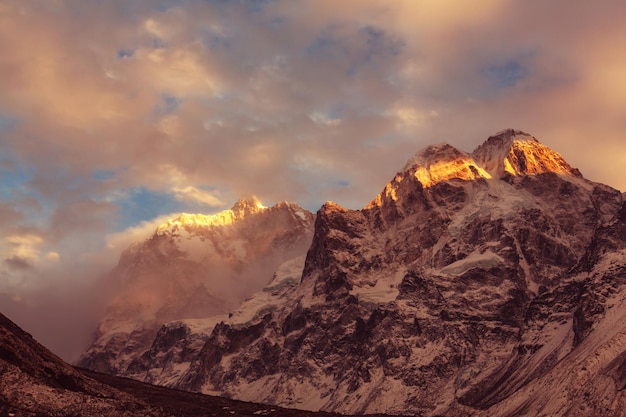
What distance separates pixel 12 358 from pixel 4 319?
2673 centimetres

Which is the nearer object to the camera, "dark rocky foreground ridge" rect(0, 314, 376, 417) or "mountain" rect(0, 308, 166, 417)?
"dark rocky foreground ridge" rect(0, 314, 376, 417)

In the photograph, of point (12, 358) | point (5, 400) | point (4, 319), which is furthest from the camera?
point (4, 319)

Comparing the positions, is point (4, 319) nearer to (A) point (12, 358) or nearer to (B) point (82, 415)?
(A) point (12, 358)

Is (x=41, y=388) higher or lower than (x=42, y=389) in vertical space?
higher

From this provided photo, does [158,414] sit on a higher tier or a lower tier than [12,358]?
lower

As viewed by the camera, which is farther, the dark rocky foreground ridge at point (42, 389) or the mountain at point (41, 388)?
the mountain at point (41, 388)

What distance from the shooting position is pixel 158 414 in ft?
560

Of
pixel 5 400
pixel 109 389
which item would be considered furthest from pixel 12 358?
pixel 109 389

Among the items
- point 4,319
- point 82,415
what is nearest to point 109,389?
point 4,319

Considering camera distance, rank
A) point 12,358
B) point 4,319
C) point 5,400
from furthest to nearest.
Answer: point 4,319
point 12,358
point 5,400

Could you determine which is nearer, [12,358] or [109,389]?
[12,358]

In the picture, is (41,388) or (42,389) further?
(41,388)

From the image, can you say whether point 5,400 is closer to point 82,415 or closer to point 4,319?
point 82,415

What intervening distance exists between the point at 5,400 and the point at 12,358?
2110 cm
